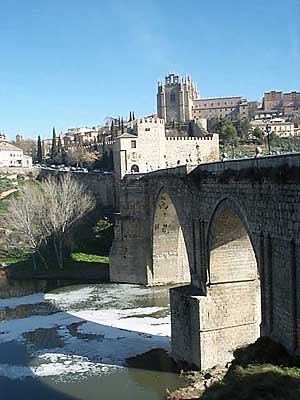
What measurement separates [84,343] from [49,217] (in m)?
15.2

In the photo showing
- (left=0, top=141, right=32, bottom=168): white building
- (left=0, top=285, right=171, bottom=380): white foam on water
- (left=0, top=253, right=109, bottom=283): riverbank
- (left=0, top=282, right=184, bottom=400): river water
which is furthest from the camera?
(left=0, top=141, right=32, bottom=168): white building

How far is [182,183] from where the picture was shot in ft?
58.5

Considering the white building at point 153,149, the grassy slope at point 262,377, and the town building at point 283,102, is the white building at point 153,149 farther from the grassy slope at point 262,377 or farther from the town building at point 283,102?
the town building at point 283,102

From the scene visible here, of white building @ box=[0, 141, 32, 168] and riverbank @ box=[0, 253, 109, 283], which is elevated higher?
white building @ box=[0, 141, 32, 168]

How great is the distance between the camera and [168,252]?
25938 mm

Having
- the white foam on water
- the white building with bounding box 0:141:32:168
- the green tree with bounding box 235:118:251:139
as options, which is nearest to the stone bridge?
the white foam on water

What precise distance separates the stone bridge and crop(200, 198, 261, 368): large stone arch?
26mm

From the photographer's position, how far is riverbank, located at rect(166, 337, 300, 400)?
845 cm

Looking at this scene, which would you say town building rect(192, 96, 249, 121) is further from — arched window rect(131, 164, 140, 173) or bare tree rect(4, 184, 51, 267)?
bare tree rect(4, 184, 51, 267)

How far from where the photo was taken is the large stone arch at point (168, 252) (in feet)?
84.5

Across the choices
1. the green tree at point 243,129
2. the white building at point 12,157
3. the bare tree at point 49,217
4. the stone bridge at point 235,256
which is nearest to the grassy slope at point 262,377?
the stone bridge at point 235,256

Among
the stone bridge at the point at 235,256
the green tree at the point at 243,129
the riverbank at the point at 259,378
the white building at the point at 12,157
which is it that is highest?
the green tree at the point at 243,129

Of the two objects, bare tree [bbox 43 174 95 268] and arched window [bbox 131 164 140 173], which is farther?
arched window [bbox 131 164 140 173]

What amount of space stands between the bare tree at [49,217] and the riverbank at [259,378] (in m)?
19.4
